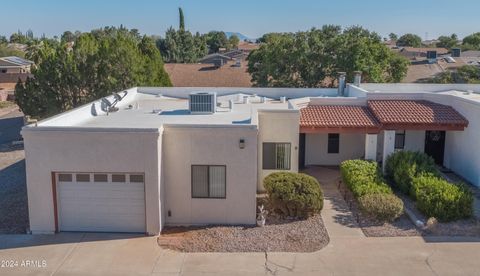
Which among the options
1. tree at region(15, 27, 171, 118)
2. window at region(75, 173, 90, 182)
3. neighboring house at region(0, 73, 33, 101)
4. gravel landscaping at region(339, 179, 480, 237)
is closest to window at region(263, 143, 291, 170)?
gravel landscaping at region(339, 179, 480, 237)

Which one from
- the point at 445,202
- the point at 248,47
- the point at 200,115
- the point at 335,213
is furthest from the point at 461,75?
the point at 248,47

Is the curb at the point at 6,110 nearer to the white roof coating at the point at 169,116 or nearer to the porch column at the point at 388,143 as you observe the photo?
the white roof coating at the point at 169,116

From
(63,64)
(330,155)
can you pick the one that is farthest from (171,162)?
(63,64)

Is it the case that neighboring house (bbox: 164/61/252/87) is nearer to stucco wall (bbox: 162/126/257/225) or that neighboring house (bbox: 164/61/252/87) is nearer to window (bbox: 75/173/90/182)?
stucco wall (bbox: 162/126/257/225)

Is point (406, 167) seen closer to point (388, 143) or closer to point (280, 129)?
point (388, 143)

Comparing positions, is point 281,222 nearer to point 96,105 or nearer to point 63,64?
point 96,105

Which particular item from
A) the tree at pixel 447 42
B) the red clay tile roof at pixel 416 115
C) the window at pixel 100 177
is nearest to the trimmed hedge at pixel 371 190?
the red clay tile roof at pixel 416 115
